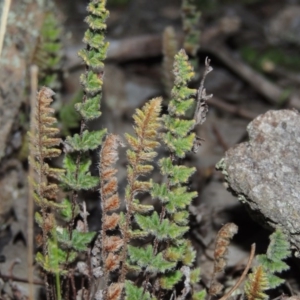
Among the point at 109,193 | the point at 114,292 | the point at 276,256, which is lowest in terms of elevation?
the point at 114,292

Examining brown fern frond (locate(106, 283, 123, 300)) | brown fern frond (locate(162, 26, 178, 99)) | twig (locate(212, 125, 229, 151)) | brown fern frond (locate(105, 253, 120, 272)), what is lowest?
brown fern frond (locate(106, 283, 123, 300))

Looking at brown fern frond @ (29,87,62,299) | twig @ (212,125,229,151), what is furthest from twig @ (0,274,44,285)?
twig @ (212,125,229,151)

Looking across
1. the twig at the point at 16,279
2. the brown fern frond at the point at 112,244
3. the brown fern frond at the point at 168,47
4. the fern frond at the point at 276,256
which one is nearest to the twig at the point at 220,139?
the brown fern frond at the point at 168,47

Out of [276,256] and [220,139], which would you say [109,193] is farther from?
[220,139]

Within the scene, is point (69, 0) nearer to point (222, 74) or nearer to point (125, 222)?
point (222, 74)

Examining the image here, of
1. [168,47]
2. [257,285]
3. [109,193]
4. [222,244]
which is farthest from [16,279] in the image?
[168,47]

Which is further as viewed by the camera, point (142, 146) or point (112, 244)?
point (112, 244)

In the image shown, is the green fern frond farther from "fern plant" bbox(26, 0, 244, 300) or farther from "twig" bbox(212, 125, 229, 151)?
"twig" bbox(212, 125, 229, 151)
